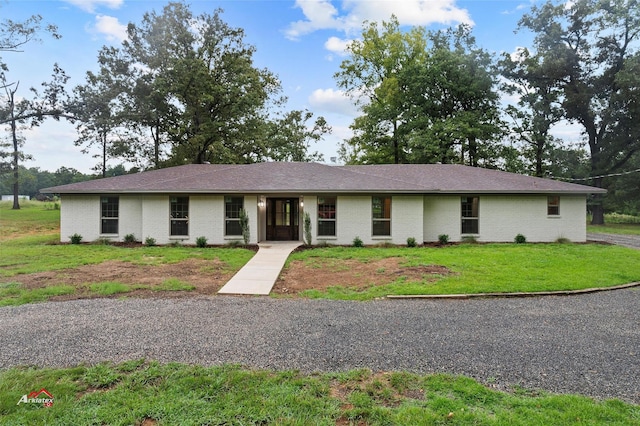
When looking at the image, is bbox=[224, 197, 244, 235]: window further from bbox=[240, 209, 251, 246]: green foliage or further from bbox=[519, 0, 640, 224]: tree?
bbox=[519, 0, 640, 224]: tree

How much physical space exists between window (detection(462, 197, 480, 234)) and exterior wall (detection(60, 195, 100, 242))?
51.7ft

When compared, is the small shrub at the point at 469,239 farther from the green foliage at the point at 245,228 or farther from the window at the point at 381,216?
the green foliage at the point at 245,228

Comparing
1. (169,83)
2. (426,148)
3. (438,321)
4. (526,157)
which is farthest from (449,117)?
(438,321)

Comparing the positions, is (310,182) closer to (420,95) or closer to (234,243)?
(234,243)

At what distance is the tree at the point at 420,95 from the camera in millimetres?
24875

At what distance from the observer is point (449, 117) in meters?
26.3

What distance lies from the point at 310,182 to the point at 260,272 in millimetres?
5773

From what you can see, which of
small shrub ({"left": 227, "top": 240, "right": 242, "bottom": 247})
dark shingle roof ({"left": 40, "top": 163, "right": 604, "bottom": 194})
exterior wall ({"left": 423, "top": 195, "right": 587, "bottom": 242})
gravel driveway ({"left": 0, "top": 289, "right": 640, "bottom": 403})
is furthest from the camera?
exterior wall ({"left": 423, "top": 195, "right": 587, "bottom": 242})

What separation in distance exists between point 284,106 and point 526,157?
21521mm

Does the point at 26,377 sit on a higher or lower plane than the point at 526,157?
lower

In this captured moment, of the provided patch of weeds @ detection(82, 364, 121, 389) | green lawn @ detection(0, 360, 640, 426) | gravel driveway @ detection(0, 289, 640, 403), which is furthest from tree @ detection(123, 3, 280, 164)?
green lawn @ detection(0, 360, 640, 426)

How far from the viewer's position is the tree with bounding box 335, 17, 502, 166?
24.9 metres

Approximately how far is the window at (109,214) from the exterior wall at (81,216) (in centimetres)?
18

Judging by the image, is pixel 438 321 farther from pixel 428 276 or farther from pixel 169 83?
pixel 169 83
